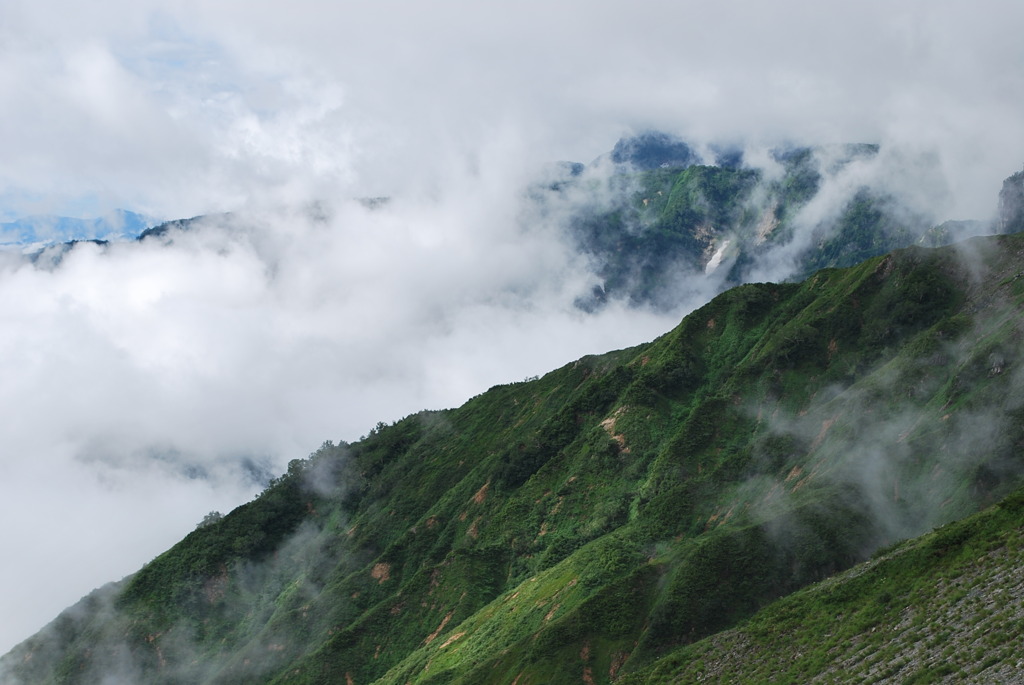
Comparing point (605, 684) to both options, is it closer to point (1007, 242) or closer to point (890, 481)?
point (890, 481)

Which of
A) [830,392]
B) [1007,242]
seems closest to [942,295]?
[1007,242]

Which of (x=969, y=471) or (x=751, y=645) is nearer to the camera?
(x=751, y=645)

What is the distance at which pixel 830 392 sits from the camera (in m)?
195

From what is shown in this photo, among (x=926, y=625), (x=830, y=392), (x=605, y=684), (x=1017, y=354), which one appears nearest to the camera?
(x=926, y=625)

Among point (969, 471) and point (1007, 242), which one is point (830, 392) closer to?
point (1007, 242)

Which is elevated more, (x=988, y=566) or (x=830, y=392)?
(x=830, y=392)

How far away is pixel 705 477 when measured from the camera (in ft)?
601

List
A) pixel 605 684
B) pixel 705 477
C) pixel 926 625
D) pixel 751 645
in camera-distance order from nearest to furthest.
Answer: pixel 926 625 < pixel 751 645 < pixel 605 684 < pixel 705 477

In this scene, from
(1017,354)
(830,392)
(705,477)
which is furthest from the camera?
(830,392)

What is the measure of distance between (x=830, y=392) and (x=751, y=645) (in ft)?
331

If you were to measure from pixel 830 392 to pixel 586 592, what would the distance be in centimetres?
7111

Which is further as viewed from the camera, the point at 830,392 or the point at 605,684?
the point at 830,392

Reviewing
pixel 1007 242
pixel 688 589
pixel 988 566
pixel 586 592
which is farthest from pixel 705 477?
pixel 988 566

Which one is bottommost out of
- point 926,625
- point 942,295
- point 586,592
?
point 926,625
